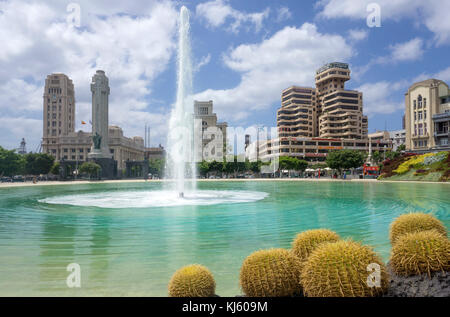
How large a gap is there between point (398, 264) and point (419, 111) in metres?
108

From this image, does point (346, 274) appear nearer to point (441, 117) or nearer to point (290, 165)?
point (441, 117)

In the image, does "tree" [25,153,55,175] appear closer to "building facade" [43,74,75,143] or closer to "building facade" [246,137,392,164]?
"building facade" [43,74,75,143]

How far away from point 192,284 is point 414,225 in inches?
184

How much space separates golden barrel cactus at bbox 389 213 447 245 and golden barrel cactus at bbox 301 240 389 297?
86.2 inches

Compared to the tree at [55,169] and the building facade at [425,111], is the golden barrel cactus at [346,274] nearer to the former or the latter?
the building facade at [425,111]

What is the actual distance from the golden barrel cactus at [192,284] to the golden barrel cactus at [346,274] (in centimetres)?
146

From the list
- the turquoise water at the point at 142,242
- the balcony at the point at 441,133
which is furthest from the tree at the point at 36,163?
the balcony at the point at 441,133

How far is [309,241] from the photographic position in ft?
17.7

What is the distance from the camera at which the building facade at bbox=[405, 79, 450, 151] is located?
288ft

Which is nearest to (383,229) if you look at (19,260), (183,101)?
(19,260)

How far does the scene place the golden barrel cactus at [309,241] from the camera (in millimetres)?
5281

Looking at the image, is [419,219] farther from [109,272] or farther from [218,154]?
[218,154]

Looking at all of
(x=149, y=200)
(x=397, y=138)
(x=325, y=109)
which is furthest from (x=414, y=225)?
(x=397, y=138)
